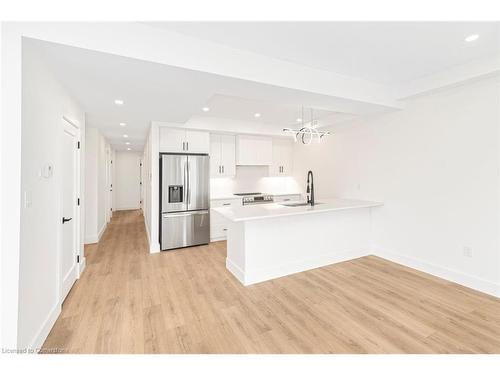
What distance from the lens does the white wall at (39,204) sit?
64.8 inches

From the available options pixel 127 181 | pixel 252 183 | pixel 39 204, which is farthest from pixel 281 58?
pixel 127 181

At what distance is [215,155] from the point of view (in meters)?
5.25

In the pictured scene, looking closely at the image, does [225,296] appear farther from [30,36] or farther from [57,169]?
[30,36]

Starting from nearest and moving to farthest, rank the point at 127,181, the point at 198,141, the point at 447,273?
the point at 447,273, the point at 198,141, the point at 127,181

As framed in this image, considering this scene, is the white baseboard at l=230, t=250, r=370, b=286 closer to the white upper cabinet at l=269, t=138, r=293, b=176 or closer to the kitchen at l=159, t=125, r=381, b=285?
the kitchen at l=159, t=125, r=381, b=285

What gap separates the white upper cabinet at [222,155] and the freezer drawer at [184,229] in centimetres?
109

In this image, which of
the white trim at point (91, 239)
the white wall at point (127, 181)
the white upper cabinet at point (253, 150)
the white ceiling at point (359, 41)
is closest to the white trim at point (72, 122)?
the white ceiling at point (359, 41)

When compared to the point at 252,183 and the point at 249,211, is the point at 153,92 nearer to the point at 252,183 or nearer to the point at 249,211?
the point at 249,211

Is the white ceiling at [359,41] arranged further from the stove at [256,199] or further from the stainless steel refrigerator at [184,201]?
the stove at [256,199]

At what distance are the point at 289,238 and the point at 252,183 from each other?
2.87 meters

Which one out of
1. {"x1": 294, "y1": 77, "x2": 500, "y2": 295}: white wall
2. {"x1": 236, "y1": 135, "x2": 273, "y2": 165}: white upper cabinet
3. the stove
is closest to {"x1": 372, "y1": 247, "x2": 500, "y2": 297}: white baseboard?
{"x1": 294, "y1": 77, "x2": 500, "y2": 295}: white wall

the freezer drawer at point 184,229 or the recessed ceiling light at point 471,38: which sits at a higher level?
the recessed ceiling light at point 471,38
